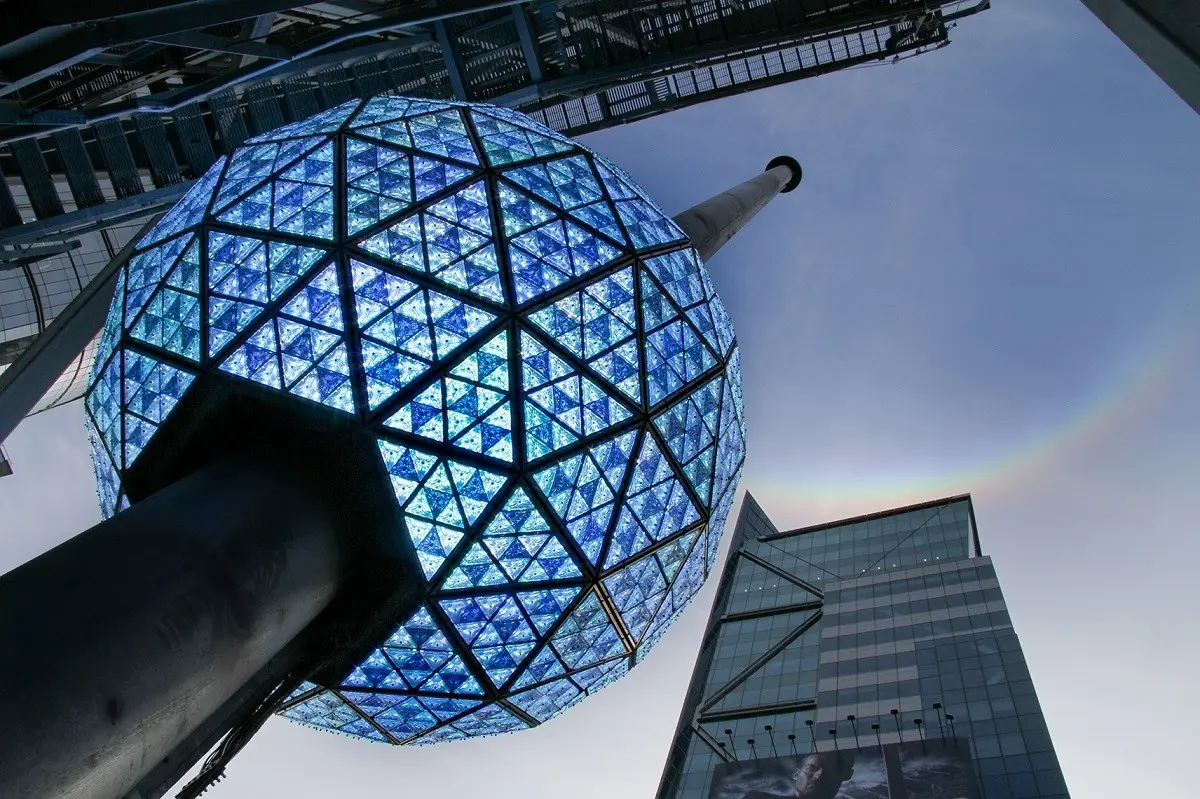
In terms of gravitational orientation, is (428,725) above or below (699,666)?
below

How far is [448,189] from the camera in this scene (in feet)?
31.7

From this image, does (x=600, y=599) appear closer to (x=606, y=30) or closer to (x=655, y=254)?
(x=655, y=254)

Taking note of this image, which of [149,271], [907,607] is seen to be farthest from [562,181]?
[907,607]

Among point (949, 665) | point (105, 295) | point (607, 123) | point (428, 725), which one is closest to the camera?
point (428, 725)

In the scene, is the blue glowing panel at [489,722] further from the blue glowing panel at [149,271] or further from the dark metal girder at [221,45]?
the dark metal girder at [221,45]

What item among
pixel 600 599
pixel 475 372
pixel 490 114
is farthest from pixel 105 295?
pixel 600 599

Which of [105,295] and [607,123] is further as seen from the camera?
[607,123]

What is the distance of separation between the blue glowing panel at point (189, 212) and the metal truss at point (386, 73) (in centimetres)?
431

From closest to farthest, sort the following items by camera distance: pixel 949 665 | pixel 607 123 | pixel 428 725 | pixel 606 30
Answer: pixel 428 725 < pixel 606 30 < pixel 607 123 < pixel 949 665

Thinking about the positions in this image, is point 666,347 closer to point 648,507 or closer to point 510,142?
point 648,507

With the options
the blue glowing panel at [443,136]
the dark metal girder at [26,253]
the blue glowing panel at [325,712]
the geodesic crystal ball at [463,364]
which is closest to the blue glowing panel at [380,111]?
the geodesic crystal ball at [463,364]

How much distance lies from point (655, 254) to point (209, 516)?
6.06 meters

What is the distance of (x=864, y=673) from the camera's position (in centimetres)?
4897

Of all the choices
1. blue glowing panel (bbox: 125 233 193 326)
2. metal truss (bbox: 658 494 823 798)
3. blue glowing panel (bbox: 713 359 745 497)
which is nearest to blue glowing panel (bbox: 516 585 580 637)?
blue glowing panel (bbox: 713 359 745 497)
